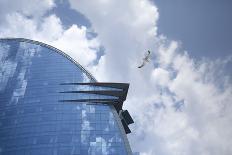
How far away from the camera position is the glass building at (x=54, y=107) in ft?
215

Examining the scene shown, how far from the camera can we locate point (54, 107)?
7162 cm

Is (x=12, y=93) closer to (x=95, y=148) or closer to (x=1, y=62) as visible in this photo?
(x=1, y=62)

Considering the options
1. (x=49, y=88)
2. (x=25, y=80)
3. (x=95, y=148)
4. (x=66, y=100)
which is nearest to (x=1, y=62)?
(x=25, y=80)

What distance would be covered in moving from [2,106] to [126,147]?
95.4ft

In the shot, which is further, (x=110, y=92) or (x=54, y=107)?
(x=110, y=92)

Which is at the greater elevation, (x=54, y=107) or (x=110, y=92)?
(x=110, y=92)

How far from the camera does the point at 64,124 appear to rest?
68.6m

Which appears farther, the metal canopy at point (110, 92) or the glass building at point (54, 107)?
the metal canopy at point (110, 92)

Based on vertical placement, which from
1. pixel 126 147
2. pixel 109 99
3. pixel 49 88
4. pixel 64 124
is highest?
pixel 49 88

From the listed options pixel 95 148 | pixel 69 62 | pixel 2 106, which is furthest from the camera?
pixel 69 62

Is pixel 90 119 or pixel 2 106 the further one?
pixel 2 106

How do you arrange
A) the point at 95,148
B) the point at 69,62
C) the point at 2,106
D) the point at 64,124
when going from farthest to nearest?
the point at 69,62, the point at 2,106, the point at 64,124, the point at 95,148

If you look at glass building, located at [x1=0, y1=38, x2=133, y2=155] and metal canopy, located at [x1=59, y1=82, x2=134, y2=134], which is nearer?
glass building, located at [x1=0, y1=38, x2=133, y2=155]

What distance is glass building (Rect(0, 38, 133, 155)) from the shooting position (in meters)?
65.6
